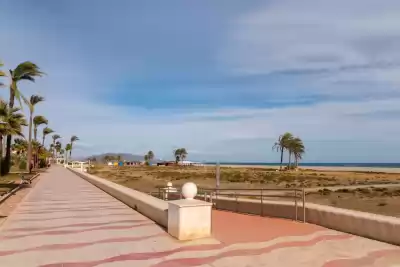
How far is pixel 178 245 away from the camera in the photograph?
246 inches

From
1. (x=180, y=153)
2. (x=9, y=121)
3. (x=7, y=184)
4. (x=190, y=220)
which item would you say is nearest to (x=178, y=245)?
(x=190, y=220)

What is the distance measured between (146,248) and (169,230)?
1.07m

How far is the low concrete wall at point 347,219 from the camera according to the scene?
6371 mm

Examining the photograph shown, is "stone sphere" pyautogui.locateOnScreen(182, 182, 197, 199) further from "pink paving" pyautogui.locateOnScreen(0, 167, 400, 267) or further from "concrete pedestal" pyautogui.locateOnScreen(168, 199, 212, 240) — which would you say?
"pink paving" pyautogui.locateOnScreen(0, 167, 400, 267)

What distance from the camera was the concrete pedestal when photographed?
259 inches

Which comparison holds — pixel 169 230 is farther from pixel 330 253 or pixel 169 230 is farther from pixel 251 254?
pixel 330 253

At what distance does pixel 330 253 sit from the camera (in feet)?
18.9

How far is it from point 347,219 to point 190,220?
3150 millimetres

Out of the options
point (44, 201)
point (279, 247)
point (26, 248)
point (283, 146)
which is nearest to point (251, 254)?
point (279, 247)

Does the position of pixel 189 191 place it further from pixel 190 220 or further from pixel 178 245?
pixel 178 245

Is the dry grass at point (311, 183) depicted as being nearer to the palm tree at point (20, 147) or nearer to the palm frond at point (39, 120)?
the palm frond at point (39, 120)

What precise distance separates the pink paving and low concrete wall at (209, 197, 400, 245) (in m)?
0.20

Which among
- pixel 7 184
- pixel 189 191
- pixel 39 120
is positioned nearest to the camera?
pixel 189 191

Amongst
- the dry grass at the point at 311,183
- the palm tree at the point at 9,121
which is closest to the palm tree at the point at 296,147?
the dry grass at the point at 311,183
